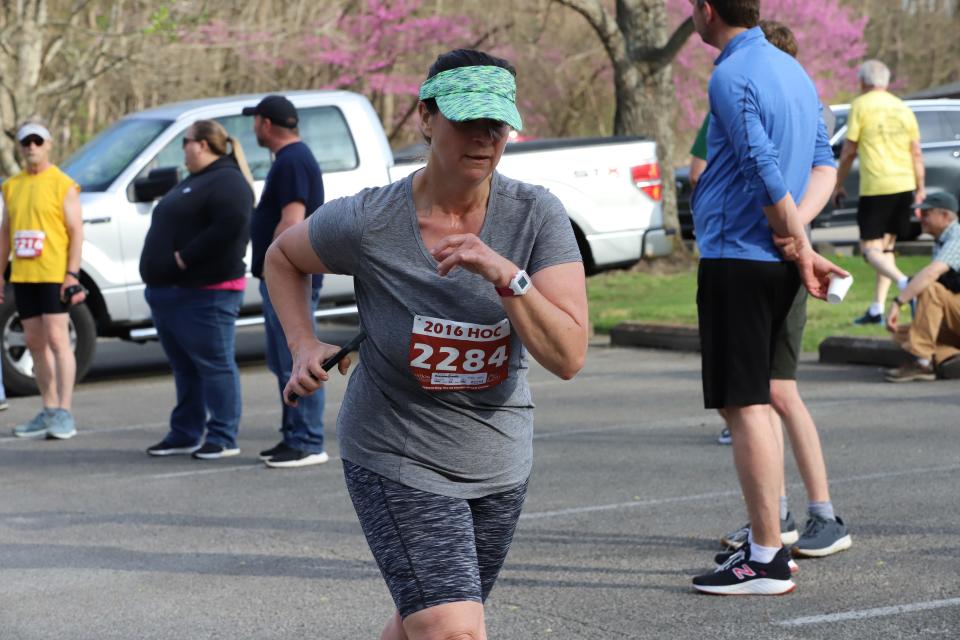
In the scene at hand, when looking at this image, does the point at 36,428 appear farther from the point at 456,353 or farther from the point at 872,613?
the point at 456,353

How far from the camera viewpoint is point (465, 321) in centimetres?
348

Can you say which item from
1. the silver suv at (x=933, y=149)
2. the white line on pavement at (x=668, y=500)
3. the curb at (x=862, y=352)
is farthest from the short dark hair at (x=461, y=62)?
the silver suv at (x=933, y=149)

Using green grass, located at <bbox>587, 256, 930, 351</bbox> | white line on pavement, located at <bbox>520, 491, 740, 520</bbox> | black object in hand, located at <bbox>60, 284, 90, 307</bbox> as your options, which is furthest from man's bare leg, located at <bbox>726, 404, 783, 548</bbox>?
green grass, located at <bbox>587, 256, 930, 351</bbox>

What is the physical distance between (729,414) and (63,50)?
17610mm

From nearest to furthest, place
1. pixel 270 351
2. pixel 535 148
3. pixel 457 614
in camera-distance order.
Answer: pixel 457 614 → pixel 270 351 → pixel 535 148

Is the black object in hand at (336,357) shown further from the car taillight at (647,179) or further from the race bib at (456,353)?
the car taillight at (647,179)

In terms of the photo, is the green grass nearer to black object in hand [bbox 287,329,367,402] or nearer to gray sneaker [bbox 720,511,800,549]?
gray sneaker [bbox 720,511,800,549]

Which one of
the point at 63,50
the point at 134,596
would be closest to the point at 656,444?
the point at 134,596

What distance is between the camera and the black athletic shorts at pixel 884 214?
13688 millimetres

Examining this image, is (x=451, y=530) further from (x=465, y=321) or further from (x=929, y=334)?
(x=929, y=334)

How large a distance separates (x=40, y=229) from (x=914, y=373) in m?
5.76

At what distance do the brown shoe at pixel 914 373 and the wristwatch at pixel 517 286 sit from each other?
7.84 meters

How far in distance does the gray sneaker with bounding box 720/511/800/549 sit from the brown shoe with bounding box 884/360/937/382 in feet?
14.8

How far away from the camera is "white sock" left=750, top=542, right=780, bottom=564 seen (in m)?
5.57
